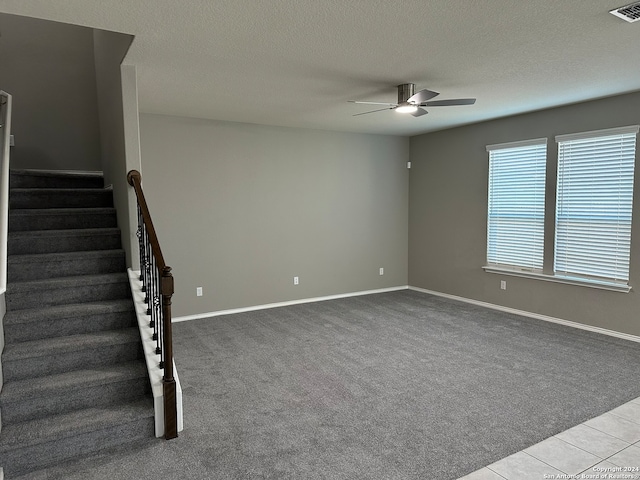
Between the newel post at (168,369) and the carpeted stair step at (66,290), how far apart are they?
37.2 inches

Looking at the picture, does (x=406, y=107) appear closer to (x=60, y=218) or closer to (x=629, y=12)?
(x=629, y=12)

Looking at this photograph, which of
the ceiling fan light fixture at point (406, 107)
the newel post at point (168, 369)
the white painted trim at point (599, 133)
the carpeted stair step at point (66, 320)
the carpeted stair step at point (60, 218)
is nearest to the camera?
the newel post at point (168, 369)

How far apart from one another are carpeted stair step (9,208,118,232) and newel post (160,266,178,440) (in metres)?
1.76

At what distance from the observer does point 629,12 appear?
2.46 meters

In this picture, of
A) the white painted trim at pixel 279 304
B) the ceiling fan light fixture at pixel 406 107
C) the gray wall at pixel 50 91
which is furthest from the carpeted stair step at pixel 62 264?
the ceiling fan light fixture at pixel 406 107

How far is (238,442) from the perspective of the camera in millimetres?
2658

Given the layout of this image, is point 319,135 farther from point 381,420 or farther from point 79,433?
point 79,433

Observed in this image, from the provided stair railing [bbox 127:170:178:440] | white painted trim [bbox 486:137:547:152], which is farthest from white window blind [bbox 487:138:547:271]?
stair railing [bbox 127:170:178:440]

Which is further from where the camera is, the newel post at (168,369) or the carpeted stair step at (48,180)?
the carpeted stair step at (48,180)

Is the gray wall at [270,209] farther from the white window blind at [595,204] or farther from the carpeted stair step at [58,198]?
the white window blind at [595,204]

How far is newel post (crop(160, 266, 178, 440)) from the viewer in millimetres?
2645

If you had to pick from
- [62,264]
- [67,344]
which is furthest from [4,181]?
[67,344]

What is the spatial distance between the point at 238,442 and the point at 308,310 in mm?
3303

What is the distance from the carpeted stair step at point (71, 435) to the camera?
2342 mm
